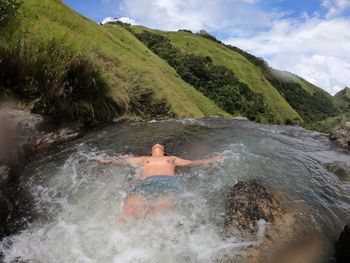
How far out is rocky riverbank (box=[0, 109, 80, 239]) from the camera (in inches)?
284

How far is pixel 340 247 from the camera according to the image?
6469mm

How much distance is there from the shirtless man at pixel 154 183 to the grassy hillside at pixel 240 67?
71171mm

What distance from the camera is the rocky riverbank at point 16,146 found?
7211mm

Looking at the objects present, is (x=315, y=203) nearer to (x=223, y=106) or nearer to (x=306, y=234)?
(x=306, y=234)

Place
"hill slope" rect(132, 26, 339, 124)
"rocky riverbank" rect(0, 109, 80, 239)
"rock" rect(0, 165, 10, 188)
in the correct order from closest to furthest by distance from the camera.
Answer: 1. "rocky riverbank" rect(0, 109, 80, 239)
2. "rock" rect(0, 165, 10, 188)
3. "hill slope" rect(132, 26, 339, 124)

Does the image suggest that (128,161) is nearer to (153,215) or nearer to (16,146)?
(16,146)

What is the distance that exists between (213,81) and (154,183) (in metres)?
60.5

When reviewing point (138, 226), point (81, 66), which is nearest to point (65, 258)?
point (138, 226)

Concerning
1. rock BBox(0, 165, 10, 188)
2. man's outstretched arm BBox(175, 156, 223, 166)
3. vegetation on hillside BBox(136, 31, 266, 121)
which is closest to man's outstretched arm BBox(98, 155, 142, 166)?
man's outstretched arm BBox(175, 156, 223, 166)

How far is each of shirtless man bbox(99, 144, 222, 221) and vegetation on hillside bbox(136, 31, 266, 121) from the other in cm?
4324

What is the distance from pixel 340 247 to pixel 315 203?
210cm

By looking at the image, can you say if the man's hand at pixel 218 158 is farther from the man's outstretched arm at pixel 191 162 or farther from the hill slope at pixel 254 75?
the hill slope at pixel 254 75

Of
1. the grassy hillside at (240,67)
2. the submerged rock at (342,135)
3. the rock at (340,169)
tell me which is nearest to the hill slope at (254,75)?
the grassy hillside at (240,67)

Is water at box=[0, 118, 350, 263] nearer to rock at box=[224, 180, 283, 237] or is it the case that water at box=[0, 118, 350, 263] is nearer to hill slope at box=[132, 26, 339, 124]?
rock at box=[224, 180, 283, 237]
